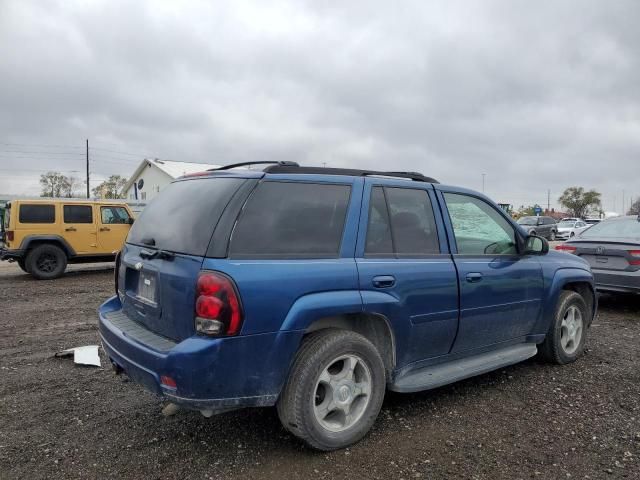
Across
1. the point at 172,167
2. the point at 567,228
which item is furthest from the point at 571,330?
the point at 172,167

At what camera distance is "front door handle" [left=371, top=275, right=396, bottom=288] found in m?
3.17

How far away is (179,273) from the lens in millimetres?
2818

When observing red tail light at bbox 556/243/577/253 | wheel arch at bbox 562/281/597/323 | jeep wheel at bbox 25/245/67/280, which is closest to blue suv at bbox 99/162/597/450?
wheel arch at bbox 562/281/597/323

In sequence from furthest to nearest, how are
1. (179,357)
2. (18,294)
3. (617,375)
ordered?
1. (18,294)
2. (617,375)
3. (179,357)

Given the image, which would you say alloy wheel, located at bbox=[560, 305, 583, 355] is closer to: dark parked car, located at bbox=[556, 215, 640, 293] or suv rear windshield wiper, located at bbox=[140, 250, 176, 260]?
dark parked car, located at bbox=[556, 215, 640, 293]

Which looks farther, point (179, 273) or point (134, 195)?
point (134, 195)

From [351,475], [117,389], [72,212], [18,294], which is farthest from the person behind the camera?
[72,212]

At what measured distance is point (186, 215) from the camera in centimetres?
312

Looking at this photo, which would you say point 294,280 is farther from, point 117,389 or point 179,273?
point 117,389

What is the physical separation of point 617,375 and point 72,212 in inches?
443

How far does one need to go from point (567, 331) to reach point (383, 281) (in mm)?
2708

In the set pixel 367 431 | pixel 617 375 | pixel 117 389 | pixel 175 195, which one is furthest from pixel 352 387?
pixel 617 375

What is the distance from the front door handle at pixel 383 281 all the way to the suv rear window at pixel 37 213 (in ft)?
33.9

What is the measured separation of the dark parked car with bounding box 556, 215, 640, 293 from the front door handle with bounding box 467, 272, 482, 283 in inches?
177
